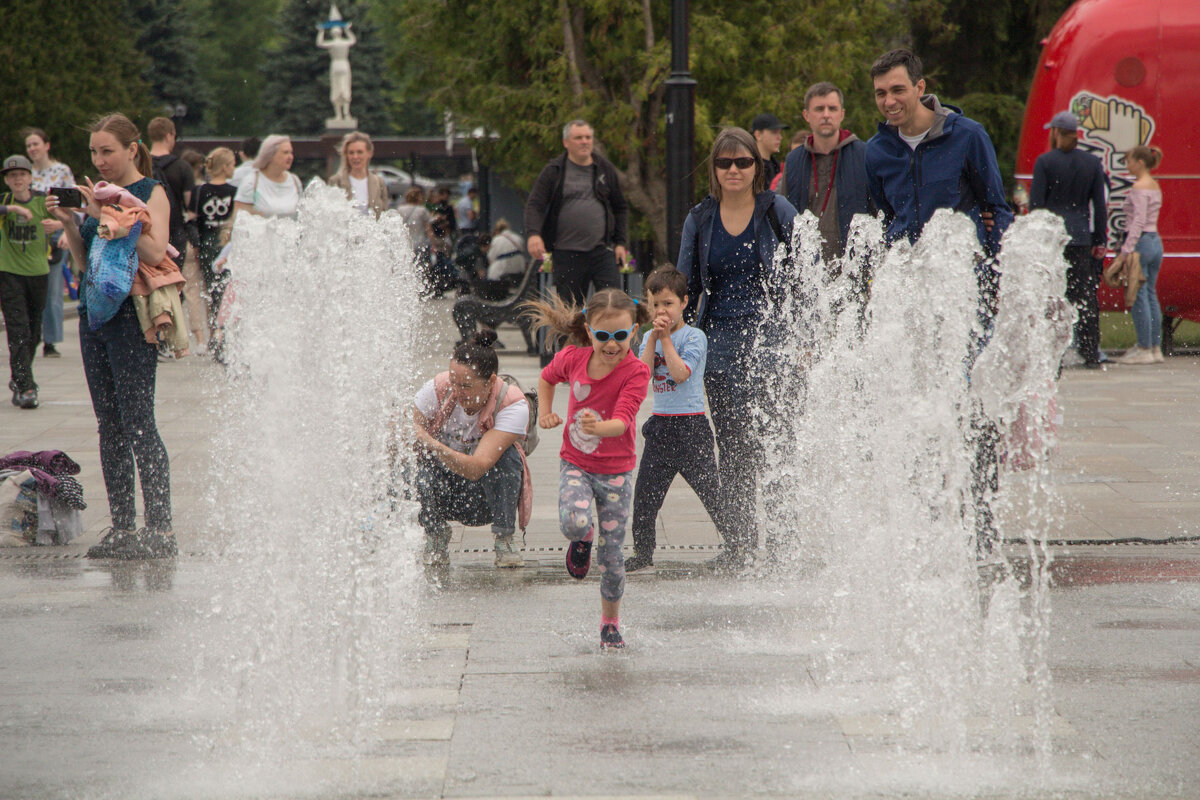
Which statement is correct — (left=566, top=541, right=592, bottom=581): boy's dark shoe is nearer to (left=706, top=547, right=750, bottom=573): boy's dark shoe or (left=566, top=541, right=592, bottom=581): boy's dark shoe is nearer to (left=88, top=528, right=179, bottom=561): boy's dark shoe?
(left=706, top=547, right=750, bottom=573): boy's dark shoe

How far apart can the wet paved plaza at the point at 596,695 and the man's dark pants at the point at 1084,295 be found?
577cm

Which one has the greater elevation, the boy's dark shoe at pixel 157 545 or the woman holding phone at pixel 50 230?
the woman holding phone at pixel 50 230

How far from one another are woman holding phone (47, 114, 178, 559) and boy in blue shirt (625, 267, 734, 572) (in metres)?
2.15

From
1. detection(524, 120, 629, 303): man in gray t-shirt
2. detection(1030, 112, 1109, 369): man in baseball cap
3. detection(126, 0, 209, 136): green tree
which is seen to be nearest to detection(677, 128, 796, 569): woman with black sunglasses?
detection(524, 120, 629, 303): man in gray t-shirt

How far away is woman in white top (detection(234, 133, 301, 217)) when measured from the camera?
35.8 feet

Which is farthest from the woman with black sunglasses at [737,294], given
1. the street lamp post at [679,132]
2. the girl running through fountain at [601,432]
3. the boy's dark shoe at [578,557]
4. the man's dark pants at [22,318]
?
the man's dark pants at [22,318]

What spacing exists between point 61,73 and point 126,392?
2437 centimetres

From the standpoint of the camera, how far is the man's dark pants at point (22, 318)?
1048 centimetres

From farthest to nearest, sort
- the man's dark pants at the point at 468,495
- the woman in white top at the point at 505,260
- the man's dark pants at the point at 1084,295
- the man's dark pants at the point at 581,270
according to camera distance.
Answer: the woman in white top at the point at 505,260 < the man's dark pants at the point at 1084,295 < the man's dark pants at the point at 581,270 < the man's dark pants at the point at 468,495

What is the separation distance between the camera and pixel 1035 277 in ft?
15.5

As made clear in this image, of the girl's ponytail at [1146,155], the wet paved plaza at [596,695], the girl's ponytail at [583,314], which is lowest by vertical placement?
the wet paved plaza at [596,695]

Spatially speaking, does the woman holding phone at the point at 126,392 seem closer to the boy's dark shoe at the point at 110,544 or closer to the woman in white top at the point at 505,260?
the boy's dark shoe at the point at 110,544


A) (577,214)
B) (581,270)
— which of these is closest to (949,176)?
(577,214)

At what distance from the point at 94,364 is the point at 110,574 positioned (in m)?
0.99
